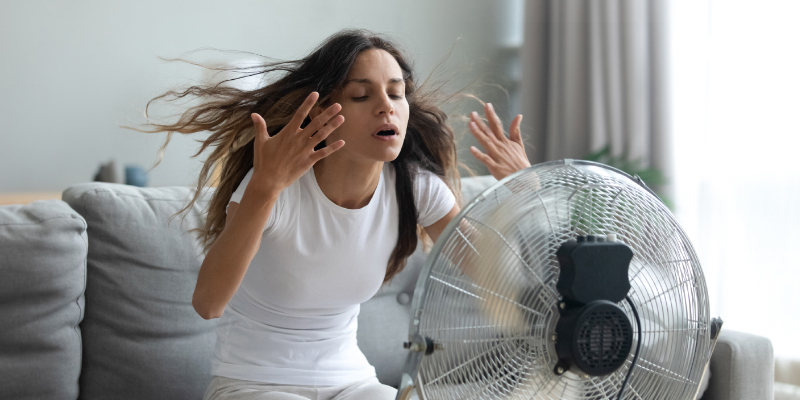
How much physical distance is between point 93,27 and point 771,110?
2368 mm

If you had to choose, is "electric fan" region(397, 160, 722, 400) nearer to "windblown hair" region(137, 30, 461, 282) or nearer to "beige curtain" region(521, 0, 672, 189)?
"windblown hair" region(137, 30, 461, 282)

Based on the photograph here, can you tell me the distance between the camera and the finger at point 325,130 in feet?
2.87

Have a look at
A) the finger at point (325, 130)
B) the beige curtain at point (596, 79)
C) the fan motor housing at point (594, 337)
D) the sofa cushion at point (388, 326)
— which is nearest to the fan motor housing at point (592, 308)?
the fan motor housing at point (594, 337)

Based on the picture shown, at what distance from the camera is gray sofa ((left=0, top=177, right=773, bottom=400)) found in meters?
1.17

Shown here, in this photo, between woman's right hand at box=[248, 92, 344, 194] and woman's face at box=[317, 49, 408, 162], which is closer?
→ woman's right hand at box=[248, 92, 344, 194]

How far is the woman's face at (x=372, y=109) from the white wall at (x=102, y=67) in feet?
3.83

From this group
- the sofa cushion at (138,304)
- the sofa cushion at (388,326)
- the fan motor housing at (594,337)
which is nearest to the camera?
the fan motor housing at (594,337)

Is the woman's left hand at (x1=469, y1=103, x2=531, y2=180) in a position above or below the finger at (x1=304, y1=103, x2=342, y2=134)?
below

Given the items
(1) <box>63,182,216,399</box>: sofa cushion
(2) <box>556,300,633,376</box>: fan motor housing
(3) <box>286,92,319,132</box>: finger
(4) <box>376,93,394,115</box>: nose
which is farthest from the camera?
(1) <box>63,182,216,399</box>: sofa cushion

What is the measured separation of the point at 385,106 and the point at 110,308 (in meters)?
0.71

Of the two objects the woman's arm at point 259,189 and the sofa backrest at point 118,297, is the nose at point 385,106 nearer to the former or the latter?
the woman's arm at point 259,189

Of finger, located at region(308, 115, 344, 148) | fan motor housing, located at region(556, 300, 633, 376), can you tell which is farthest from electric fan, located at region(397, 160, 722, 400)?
finger, located at region(308, 115, 344, 148)

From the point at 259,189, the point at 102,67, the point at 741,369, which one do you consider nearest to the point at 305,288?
the point at 259,189

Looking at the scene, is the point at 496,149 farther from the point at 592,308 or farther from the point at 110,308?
the point at 110,308
